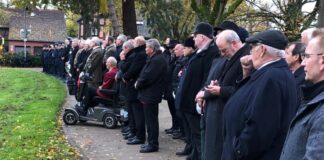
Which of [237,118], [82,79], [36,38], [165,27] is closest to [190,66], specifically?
[237,118]

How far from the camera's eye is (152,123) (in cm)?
1015

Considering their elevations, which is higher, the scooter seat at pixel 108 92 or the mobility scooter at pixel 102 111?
the scooter seat at pixel 108 92

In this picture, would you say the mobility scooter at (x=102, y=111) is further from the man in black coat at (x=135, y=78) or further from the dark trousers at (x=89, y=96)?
the man in black coat at (x=135, y=78)

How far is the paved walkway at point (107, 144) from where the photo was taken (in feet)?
31.5

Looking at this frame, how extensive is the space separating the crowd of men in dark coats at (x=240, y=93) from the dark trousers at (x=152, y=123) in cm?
2

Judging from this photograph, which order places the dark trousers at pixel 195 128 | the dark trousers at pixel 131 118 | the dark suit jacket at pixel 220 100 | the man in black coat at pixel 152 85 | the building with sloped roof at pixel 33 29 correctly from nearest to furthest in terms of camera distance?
the dark suit jacket at pixel 220 100, the dark trousers at pixel 195 128, the man in black coat at pixel 152 85, the dark trousers at pixel 131 118, the building with sloped roof at pixel 33 29

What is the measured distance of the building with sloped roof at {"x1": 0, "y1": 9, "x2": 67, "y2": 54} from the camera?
78125mm

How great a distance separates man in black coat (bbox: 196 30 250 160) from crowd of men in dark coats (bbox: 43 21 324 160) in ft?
0.04

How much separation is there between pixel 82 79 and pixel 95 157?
3.86 meters

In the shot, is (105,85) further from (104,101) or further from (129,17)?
(129,17)

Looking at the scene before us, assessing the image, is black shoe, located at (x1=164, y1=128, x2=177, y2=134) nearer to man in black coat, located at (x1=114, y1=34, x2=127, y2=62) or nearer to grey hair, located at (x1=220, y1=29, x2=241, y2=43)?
man in black coat, located at (x1=114, y1=34, x2=127, y2=62)

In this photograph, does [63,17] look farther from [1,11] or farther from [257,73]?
[257,73]

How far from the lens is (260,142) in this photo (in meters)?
4.71

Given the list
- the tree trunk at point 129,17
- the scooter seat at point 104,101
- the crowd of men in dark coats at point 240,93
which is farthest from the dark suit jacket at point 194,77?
the tree trunk at point 129,17
